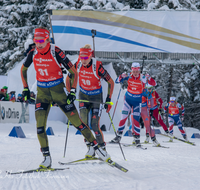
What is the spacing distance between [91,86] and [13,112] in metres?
7.34

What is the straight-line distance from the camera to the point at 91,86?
18.9 feet

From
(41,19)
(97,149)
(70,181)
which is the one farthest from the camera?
(41,19)

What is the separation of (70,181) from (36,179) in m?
0.42

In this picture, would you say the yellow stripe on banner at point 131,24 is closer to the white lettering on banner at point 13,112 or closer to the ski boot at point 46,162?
the white lettering on banner at point 13,112

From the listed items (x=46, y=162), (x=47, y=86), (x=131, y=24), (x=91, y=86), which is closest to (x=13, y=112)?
(x=91, y=86)

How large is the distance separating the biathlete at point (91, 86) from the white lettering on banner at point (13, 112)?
22.8ft

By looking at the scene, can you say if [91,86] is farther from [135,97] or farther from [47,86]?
[135,97]

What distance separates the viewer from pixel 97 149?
443cm

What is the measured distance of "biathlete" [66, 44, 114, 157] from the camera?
5.37 m

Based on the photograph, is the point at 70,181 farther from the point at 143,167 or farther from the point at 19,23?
the point at 19,23

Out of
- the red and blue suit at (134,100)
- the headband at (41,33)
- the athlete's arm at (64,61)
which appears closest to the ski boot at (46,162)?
the athlete's arm at (64,61)

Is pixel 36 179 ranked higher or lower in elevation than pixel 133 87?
lower

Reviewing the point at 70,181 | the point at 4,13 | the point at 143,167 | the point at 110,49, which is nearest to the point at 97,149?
the point at 143,167

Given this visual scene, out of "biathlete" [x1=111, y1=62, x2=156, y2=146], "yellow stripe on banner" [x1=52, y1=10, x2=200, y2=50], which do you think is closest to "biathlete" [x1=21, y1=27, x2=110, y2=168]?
"biathlete" [x1=111, y1=62, x2=156, y2=146]
